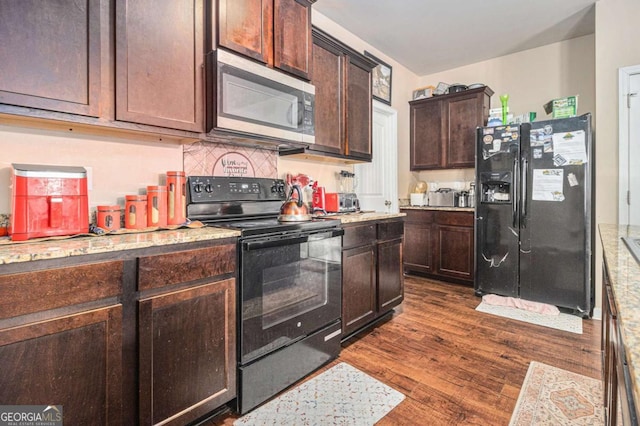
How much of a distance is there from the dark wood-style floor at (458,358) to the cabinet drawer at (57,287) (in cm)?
92

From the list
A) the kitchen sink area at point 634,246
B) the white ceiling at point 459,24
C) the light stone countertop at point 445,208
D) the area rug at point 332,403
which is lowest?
the area rug at point 332,403

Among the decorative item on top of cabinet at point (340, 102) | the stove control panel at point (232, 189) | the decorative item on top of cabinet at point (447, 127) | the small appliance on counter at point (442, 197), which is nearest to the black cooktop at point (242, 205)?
the stove control panel at point (232, 189)

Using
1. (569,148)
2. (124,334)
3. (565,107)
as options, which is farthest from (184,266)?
(565,107)

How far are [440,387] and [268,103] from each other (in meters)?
2.01

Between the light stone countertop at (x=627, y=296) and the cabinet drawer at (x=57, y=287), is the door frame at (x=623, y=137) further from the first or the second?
the cabinet drawer at (x=57, y=287)

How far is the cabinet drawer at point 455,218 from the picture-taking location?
3.64 metres

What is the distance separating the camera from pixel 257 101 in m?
1.91

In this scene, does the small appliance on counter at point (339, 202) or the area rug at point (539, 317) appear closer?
the area rug at point (539, 317)

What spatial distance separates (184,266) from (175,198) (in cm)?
51

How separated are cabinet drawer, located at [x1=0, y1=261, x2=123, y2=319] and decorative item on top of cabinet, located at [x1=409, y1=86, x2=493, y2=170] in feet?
12.7

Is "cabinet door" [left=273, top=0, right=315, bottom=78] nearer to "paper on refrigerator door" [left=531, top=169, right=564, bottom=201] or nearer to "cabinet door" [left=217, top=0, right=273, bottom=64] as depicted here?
"cabinet door" [left=217, top=0, right=273, bottom=64]

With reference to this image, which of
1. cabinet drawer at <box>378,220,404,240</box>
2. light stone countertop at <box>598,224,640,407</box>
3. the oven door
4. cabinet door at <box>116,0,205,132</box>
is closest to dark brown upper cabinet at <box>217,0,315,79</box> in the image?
cabinet door at <box>116,0,205,132</box>

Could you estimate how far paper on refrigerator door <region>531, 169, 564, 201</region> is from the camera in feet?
9.62

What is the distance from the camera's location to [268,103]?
6.49 feet
